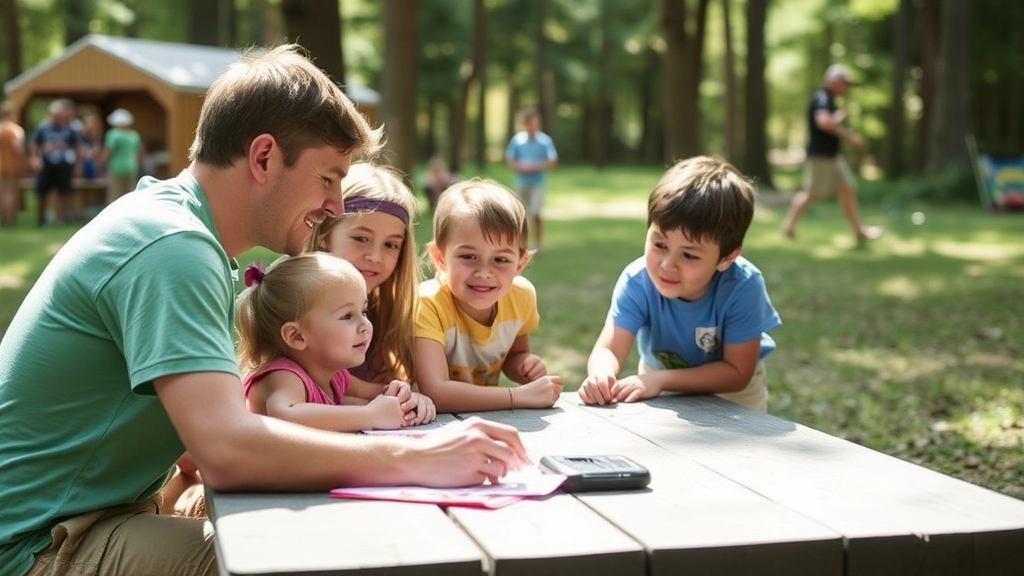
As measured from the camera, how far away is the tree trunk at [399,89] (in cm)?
1711

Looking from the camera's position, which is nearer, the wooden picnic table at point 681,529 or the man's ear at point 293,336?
the wooden picnic table at point 681,529

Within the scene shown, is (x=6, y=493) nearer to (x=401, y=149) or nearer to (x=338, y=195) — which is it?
(x=338, y=195)

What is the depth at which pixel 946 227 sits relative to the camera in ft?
58.3

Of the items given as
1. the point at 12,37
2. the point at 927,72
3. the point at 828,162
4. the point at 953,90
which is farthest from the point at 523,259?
the point at 927,72

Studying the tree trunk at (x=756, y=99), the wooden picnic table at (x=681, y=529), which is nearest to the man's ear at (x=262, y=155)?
the wooden picnic table at (x=681, y=529)

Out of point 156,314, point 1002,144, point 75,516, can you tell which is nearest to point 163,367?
point 156,314

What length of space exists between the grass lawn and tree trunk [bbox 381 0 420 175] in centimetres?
234

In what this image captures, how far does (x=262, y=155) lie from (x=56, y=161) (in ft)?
56.5

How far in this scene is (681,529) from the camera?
6.76 ft

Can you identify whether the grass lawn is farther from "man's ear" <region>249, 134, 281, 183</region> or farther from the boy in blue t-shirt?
"man's ear" <region>249, 134, 281, 183</region>

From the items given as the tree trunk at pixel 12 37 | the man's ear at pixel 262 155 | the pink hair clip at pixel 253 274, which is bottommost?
the pink hair clip at pixel 253 274

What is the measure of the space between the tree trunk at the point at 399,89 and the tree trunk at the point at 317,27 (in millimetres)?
5732

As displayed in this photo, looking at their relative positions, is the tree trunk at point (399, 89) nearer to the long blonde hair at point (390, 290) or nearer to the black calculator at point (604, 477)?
the long blonde hair at point (390, 290)

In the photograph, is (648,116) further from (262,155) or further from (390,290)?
(262,155)
